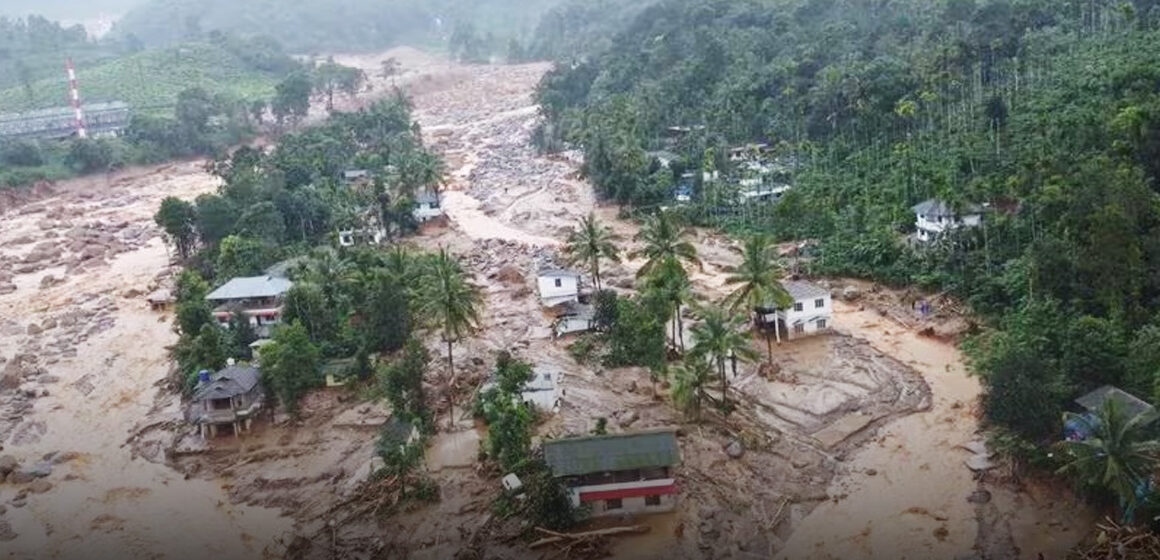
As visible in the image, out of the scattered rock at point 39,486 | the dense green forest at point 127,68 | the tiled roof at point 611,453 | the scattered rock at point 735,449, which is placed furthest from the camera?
the dense green forest at point 127,68

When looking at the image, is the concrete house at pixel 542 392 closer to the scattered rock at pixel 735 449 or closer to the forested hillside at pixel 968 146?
the scattered rock at pixel 735 449

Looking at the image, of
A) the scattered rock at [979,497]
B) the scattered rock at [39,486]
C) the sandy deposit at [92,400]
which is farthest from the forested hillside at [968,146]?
the scattered rock at [39,486]

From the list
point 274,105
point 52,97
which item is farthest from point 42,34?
point 274,105

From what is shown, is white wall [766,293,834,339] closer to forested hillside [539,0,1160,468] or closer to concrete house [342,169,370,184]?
forested hillside [539,0,1160,468]

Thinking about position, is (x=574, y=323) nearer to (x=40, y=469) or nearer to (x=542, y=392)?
(x=542, y=392)

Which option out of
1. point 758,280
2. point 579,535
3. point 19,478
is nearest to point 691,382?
point 758,280

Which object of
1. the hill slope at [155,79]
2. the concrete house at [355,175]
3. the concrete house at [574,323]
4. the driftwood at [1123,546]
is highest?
the hill slope at [155,79]
